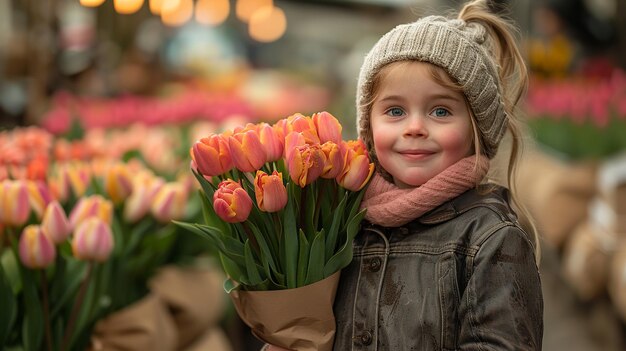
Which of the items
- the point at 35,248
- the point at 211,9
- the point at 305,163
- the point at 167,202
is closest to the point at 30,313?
the point at 35,248

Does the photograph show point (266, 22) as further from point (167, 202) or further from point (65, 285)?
point (65, 285)

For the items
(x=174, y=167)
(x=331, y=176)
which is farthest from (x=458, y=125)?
(x=174, y=167)

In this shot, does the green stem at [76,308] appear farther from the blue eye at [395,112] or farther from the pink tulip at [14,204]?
the blue eye at [395,112]

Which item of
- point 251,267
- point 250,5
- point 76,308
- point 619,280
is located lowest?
point 619,280

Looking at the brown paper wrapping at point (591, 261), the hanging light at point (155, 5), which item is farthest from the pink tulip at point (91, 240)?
the brown paper wrapping at point (591, 261)

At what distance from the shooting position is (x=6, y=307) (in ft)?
6.85

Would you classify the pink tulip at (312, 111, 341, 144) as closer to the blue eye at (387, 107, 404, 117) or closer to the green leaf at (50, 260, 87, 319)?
the blue eye at (387, 107, 404, 117)

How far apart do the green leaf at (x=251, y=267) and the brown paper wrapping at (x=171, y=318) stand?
30.9 inches

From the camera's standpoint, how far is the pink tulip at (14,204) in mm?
2119

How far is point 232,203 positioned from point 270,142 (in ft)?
0.42

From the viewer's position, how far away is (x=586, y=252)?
14.3 feet

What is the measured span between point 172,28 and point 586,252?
637 cm

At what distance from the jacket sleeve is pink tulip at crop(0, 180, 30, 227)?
3.34 feet

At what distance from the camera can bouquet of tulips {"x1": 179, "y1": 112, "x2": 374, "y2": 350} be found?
1.63m
